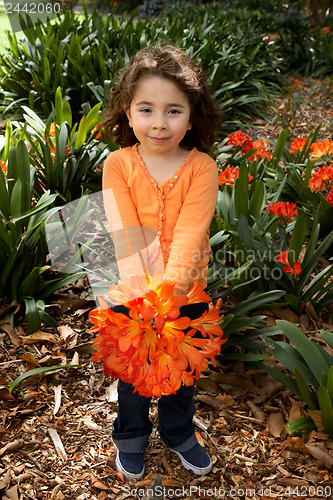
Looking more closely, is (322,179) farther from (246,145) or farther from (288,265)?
(288,265)

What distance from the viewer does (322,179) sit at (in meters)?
2.66

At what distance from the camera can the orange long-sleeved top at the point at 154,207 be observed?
4.99ft

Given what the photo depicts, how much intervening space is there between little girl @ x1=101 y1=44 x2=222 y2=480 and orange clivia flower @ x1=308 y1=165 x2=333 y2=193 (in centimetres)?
114

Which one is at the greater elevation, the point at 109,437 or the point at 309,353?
the point at 309,353

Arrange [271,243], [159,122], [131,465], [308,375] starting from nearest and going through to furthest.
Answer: [159,122] → [131,465] → [308,375] → [271,243]

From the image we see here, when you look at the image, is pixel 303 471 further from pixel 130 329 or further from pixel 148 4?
pixel 148 4

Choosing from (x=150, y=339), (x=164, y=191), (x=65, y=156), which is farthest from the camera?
(x=65, y=156)

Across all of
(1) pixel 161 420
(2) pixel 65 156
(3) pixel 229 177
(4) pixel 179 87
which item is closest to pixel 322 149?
(3) pixel 229 177

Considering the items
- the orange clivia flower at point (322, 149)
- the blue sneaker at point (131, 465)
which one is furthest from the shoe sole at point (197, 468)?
the orange clivia flower at point (322, 149)

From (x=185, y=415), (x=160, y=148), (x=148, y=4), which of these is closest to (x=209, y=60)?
(x=160, y=148)

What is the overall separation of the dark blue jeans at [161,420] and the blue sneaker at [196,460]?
21 mm

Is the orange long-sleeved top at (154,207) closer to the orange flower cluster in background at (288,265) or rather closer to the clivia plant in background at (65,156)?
the orange flower cluster in background at (288,265)

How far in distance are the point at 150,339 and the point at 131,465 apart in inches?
28.0

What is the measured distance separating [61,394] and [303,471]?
37.8 inches
